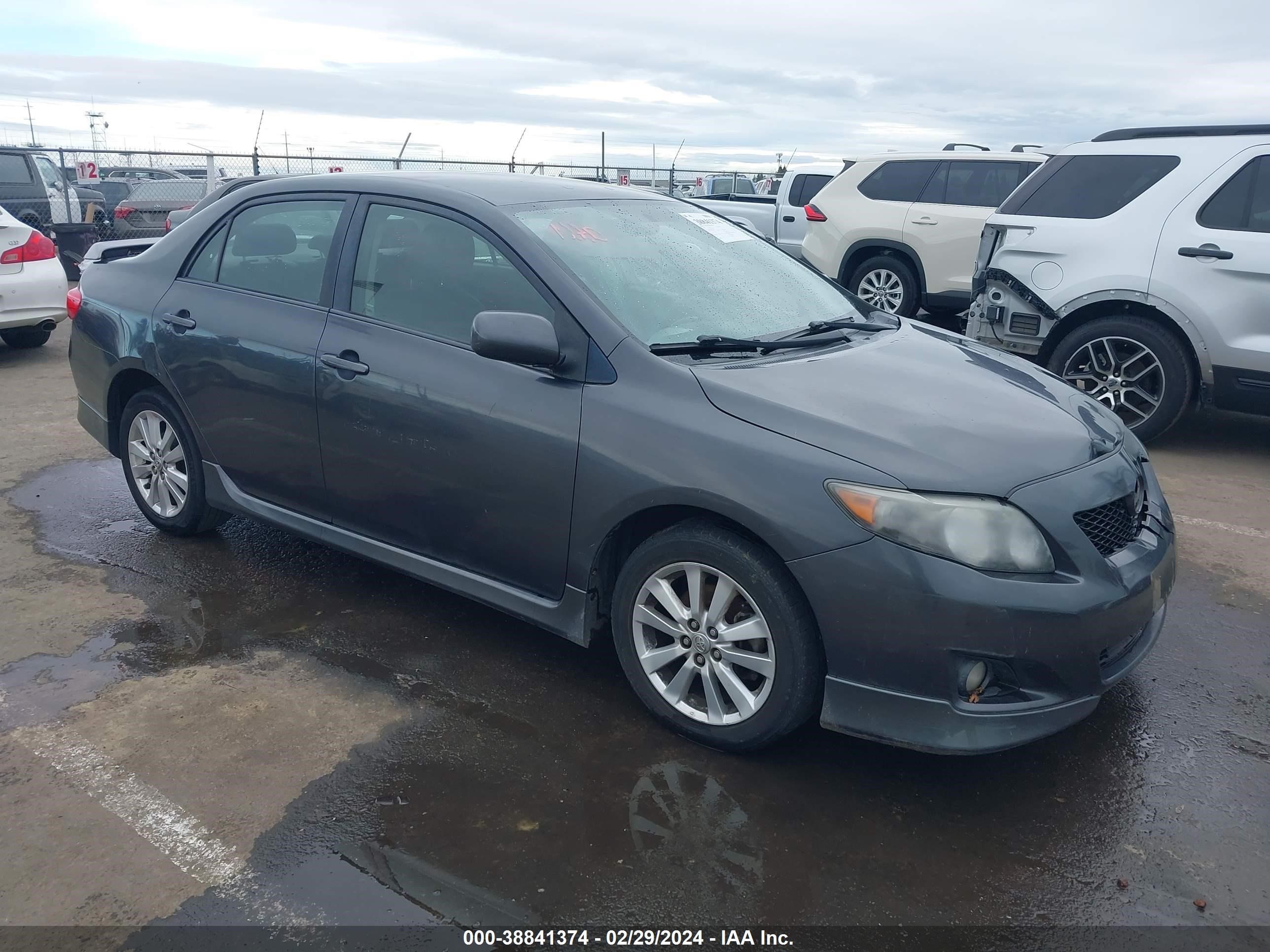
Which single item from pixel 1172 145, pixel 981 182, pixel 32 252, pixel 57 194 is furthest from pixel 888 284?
pixel 57 194

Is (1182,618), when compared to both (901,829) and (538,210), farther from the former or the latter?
(538,210)

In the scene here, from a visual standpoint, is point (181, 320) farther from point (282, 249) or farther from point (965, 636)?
point (965, 636)

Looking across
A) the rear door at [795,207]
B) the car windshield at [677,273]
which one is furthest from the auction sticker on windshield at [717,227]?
the rear door at [795,207]

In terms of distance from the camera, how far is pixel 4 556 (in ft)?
15.6

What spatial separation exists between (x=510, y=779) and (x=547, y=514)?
Result: 838mm

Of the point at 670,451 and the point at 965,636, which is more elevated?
the point at 670,451

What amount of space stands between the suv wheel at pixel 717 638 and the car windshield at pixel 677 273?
76 cm

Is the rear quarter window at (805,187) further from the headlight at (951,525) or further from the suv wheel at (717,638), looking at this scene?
the headlight at (951,525)

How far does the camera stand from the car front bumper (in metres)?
2.74

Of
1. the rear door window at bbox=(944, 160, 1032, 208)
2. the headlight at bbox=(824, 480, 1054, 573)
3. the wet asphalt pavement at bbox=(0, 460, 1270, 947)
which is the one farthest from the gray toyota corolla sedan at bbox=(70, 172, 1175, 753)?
the rear door window at bbox=(944, 160, 1032, 208)

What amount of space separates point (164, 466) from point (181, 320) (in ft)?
2.47

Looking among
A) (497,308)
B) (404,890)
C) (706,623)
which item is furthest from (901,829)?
(497,308)

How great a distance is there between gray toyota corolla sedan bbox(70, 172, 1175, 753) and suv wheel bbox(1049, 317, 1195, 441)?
2.78 m

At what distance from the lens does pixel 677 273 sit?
3.79 m
